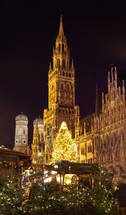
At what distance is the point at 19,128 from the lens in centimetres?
10938

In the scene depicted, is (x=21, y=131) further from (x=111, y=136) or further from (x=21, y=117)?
(x=111, y=136)

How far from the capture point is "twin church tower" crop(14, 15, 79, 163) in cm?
7062

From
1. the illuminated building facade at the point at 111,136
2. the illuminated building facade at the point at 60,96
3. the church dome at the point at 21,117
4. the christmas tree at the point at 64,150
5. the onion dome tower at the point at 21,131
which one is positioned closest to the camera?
the christmas tree at the point at 64,150

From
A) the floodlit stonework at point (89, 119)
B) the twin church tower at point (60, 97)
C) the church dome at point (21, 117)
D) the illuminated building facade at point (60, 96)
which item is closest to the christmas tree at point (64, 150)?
the floodlit stonework at point (89, 119)

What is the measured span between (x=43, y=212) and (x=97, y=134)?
40.5 m

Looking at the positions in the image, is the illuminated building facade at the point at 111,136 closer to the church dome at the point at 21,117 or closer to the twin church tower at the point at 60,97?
the twin church tower at the point at 60,97

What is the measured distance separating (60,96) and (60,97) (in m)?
0.24

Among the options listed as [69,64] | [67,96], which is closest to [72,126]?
[67,96]

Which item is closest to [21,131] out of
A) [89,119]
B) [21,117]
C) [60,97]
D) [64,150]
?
[21,117]

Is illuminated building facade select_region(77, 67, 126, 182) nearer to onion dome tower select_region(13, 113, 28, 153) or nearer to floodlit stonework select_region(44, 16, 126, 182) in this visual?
floodlit stonework select_region(44, 16, 126, 182)

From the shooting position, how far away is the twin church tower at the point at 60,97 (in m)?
70.6

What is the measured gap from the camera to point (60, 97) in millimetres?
73062

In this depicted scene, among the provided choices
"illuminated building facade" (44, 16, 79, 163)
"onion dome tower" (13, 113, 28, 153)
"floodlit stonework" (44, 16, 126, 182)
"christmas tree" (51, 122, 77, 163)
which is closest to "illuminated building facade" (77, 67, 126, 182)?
"floodlit stonework" (44, 16, 126, 182)

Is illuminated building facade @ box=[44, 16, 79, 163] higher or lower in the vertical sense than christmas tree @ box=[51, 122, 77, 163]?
higher
